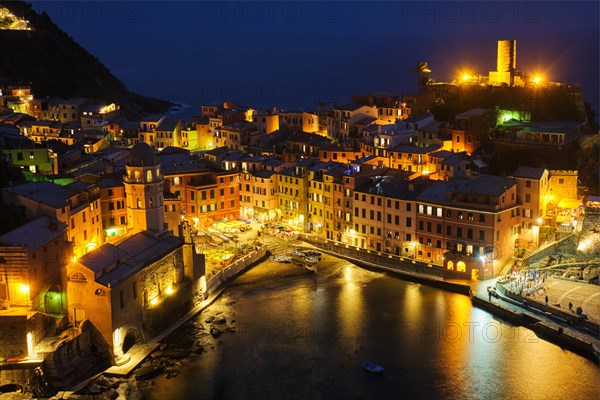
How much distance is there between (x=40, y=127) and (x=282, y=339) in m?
36.3

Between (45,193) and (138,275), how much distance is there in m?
7.38

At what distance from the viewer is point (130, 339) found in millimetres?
30344

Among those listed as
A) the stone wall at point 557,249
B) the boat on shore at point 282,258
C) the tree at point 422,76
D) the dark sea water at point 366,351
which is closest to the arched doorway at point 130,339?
the dark sea water at point 366,351

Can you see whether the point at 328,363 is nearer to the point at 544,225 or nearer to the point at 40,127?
the point at 544,225

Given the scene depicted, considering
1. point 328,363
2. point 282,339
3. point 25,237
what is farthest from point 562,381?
point 25,237

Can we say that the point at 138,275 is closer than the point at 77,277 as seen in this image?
No

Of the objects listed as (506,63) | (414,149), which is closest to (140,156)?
(414,149)

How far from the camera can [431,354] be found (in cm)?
2981

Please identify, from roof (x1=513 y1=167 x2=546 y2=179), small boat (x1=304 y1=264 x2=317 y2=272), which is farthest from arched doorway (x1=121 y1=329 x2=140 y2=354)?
roof (x1=513 y1=167 x2=546 y2=179)

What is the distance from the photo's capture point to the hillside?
80.1 meters

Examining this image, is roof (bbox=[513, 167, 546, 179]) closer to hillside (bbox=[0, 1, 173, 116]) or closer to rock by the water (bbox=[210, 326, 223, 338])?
rock by the water (bbox=[210, 326, 223, 338])

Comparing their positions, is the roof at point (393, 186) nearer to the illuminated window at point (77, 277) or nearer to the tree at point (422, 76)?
the illuminated window at point (77, 277)

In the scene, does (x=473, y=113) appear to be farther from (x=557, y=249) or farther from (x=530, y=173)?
(x=557, y=249)

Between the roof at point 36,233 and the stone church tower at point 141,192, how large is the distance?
13.7 feet
